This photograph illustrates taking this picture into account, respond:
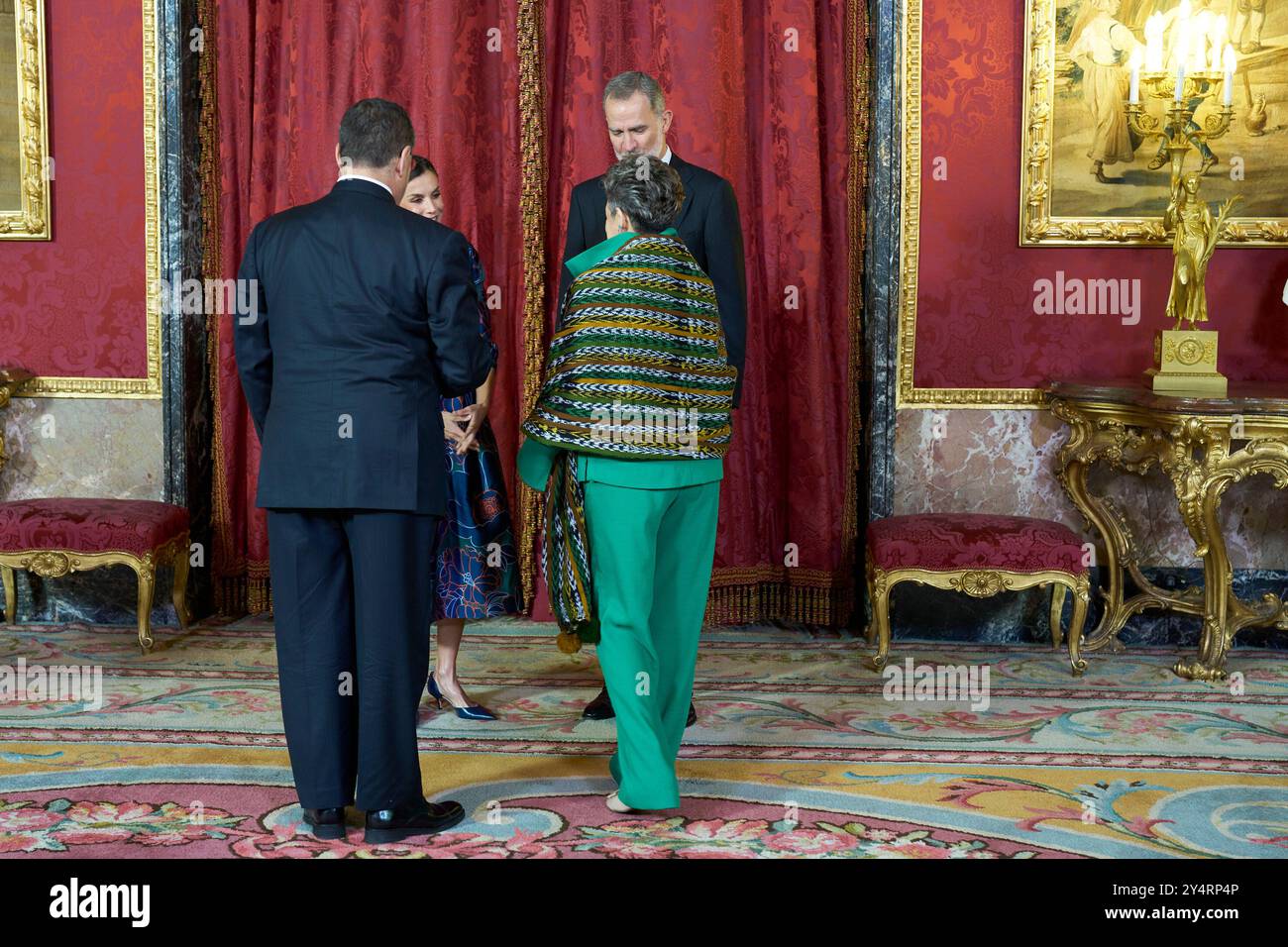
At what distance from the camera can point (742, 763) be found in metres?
4.13

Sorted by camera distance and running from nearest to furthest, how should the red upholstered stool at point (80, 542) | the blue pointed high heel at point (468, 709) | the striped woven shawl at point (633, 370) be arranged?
the striped woven shawl at point (633, 370) → the blue pointed high heel at point (468, 709) → the red upholstered stool at point (80, 542)

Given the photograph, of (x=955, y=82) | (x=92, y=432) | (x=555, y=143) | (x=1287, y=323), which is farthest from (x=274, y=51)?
(x=1287, y=323)

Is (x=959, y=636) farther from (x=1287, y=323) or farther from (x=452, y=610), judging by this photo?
(x=452, y=610)

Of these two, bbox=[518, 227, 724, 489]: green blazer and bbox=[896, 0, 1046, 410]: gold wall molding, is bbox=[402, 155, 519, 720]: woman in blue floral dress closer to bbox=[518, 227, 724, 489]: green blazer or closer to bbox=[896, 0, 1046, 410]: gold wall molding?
bbox=[518, 227, 724, 489]: green blazer

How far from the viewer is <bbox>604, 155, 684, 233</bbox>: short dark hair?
11.0 feet

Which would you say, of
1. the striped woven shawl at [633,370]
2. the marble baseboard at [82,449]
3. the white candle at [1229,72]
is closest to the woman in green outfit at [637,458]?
the striped woven shawl at [633,370]

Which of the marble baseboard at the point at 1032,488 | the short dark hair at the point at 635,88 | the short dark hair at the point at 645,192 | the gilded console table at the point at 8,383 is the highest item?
the short dark hair at the point at 635,88

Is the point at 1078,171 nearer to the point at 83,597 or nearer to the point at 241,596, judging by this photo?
the point at 241,596

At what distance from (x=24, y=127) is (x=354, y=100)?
4.83ft

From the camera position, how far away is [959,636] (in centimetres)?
593

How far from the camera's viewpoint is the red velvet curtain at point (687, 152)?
5906 mm

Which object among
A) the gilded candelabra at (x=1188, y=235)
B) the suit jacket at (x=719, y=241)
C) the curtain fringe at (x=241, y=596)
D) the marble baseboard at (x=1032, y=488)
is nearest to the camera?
the suit jacket at (x=719, y=241)

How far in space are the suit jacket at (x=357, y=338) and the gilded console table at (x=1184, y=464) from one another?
9.95 ft

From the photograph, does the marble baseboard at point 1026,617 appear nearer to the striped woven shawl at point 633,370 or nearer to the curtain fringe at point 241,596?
the striped woven shawl at point 633,370
